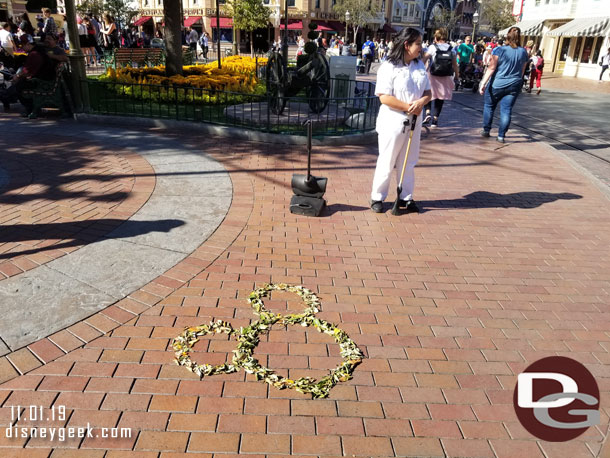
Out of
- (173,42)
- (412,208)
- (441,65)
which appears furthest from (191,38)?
(412,208)

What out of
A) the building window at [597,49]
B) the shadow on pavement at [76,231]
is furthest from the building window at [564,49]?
the shadow on pavement at [76,231]

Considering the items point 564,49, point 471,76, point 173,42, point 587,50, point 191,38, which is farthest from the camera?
point 564,49

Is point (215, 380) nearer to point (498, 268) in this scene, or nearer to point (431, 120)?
point (498, 268)

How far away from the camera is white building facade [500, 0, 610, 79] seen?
28453 mm

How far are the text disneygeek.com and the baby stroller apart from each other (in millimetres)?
18228

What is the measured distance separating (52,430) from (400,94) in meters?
4.12

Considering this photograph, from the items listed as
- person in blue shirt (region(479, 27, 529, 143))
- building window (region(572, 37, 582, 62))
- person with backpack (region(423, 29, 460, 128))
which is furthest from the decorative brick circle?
building window (region(572, 37, 582, 62))

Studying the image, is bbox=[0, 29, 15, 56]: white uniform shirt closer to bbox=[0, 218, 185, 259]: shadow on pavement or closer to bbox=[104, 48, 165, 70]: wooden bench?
bbox=[104, 48, 165, 70]: wooden bench

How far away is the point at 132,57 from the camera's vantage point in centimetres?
1784

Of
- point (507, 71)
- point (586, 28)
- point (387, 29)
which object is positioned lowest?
point (507, 71)

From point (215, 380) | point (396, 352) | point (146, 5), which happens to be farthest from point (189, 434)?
point (146, 5)

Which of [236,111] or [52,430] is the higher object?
[236,111]

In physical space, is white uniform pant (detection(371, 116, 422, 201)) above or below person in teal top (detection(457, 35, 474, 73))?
below

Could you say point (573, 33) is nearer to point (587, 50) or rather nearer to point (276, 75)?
point (587, 50)
